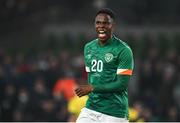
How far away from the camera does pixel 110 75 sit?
805 cm

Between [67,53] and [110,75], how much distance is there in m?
9.67

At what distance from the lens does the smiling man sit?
7977 mm

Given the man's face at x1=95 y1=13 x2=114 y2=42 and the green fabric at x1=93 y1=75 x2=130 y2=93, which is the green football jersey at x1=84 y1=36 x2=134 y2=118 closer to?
the green fabric at x1=93 y1=75 x2=130 y2=93

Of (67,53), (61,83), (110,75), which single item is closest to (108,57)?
(110,75)

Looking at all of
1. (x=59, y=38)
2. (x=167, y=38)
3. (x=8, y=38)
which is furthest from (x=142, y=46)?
(x=8, y=38)

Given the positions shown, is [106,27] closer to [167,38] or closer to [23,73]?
[23,73]

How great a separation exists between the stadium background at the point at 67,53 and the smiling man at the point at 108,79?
5639 millimetres

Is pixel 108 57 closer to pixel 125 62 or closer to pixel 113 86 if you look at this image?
pixel 125 62

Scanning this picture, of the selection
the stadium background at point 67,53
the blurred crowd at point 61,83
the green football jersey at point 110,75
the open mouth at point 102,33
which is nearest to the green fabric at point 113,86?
the green football jersey at point 110,75

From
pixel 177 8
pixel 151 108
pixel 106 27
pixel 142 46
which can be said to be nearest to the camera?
pixel 106 27

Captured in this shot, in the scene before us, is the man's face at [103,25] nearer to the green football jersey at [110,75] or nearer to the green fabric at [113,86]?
the green football jersey at [110,75]

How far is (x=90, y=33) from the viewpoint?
1961cm

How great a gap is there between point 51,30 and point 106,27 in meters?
11.8

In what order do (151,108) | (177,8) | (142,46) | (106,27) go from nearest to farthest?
(106,27)
(151,108)
(142,46)
(177,8)
